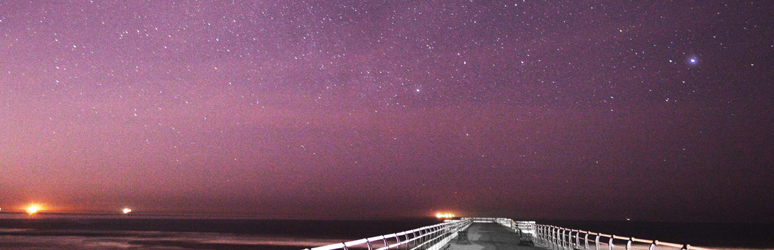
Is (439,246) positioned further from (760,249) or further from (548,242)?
(760,249)

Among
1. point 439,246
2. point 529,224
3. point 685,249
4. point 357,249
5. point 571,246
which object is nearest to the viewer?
point 685,249

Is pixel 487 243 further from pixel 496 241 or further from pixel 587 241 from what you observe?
pixel 587 241

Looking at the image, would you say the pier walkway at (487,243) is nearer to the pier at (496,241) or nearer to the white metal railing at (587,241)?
the pier at (496,241)

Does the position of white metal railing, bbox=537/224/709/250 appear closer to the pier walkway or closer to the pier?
the pier

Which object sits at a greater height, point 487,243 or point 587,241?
point 487,243

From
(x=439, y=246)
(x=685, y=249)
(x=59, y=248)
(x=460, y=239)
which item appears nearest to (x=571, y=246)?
(x=439, y=246)

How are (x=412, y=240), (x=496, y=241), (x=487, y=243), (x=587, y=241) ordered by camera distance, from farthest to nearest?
(x=496, y=241) < (x=487, y=243) < (x=587, y=241) < (x=412, y=240)

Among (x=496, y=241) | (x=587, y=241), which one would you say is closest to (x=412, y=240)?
(x=587, y=241)

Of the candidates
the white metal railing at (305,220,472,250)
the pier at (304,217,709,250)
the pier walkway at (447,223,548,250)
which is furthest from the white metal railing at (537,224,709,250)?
the white metal railing at (305,220,472,250)

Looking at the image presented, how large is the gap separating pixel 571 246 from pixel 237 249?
55.2 m

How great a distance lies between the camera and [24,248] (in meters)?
70.8

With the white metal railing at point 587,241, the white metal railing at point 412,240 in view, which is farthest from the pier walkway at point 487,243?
the white metal railing at point 587,241

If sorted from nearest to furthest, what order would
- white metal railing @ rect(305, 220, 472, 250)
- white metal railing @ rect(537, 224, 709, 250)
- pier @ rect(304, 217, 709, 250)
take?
white metal railing @ rect(305, 220, 472, 250)
white metal railing @ rect(537, 224, 709, 250)
pier @ rect(304, 217, 709, 250)

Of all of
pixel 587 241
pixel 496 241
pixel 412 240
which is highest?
pixel 496 241
